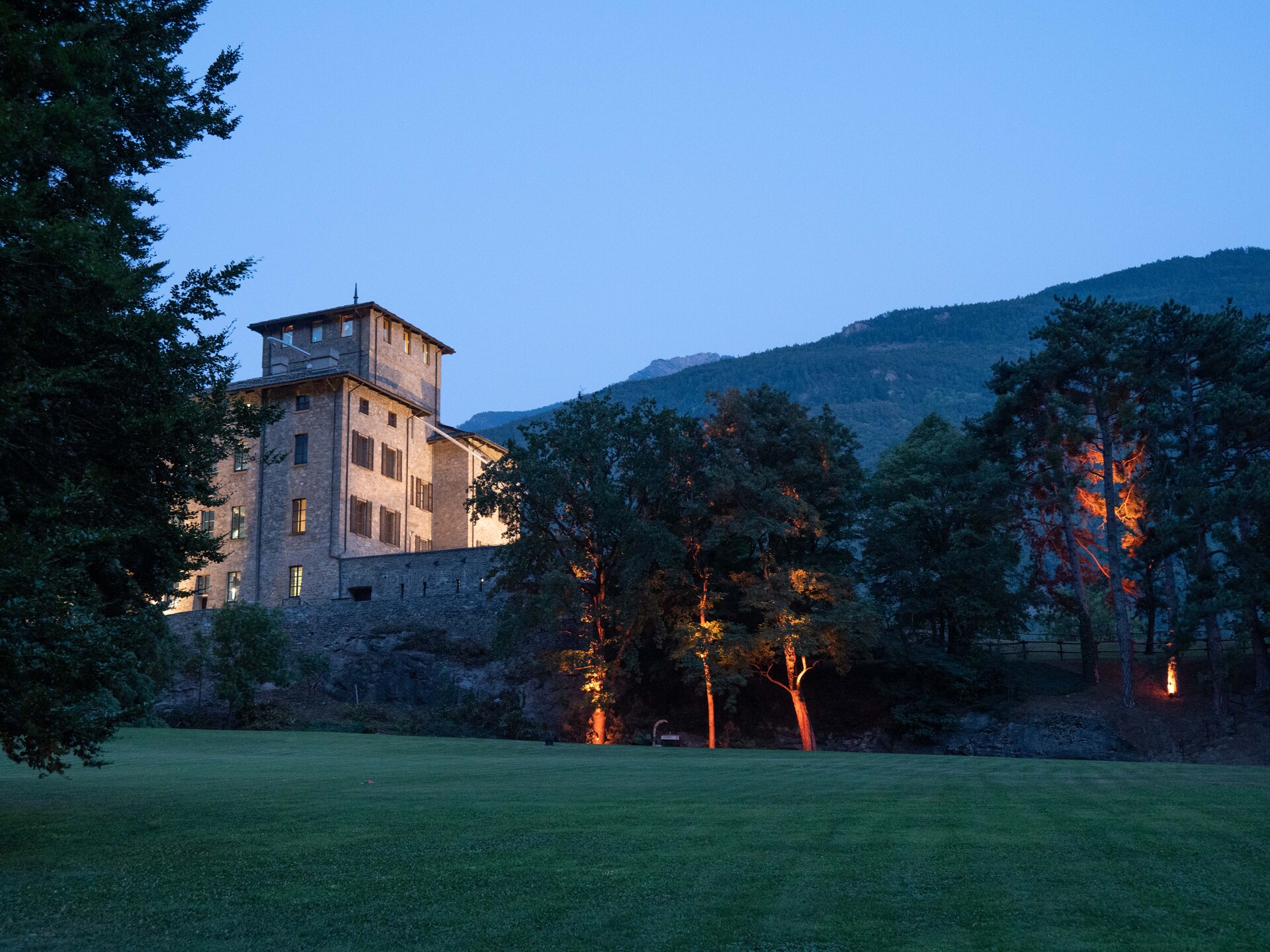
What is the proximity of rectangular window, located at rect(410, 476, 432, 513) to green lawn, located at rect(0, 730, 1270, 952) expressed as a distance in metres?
44.0

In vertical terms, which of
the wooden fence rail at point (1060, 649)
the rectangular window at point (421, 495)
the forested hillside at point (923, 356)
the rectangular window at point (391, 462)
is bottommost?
the wooden fence rail at point (1060, 649)

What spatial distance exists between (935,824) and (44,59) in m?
12.0

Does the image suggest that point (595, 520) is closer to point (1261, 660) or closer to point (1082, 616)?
point (1082, 616)

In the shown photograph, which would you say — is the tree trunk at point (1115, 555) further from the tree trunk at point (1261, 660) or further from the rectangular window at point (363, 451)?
the rectangular window at point (363, 451)

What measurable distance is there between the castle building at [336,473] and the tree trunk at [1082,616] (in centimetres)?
2820

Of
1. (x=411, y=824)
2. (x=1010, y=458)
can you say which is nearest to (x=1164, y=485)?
(x=1010, y=458)

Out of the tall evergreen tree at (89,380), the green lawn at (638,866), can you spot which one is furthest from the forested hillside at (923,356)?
the tall evergreen tree at (89,380)

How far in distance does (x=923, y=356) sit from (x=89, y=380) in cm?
17144

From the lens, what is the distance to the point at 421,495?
6112 centimetres

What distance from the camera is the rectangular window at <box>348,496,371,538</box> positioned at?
181ft

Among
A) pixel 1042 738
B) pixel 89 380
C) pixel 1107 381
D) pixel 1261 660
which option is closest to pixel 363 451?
pixel 1042 738

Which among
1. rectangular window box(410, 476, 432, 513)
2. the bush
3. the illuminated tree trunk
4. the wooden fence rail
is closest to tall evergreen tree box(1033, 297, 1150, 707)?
the wooden fence rail

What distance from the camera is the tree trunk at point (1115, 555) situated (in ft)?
136

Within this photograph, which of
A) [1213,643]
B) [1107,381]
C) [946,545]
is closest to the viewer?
[1213,643]
